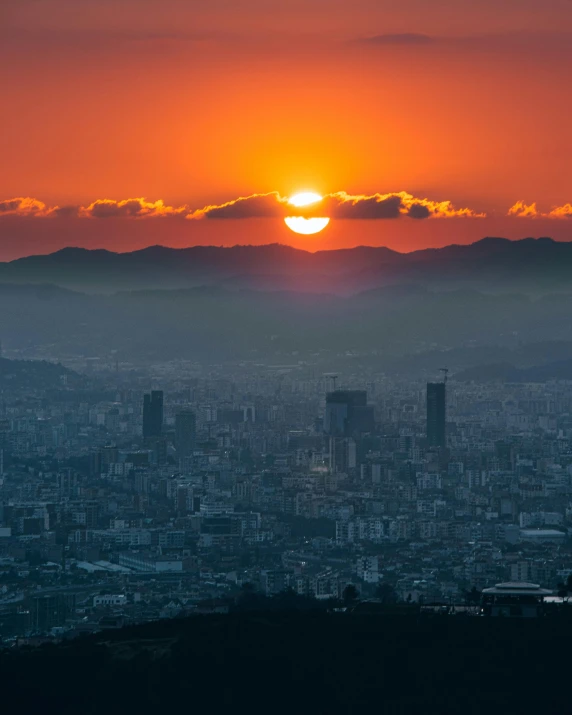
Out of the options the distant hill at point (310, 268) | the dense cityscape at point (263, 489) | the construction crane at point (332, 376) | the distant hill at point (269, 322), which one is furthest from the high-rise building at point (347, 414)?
the distant hill at point (269, 322)

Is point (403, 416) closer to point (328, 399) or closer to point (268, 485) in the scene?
point (328, 399)

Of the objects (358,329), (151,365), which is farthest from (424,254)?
(151,365)

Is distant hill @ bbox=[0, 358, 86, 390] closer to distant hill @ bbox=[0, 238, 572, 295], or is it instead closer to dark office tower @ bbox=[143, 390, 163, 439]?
distant hill @ bbox=[0, 238, 572, 295]

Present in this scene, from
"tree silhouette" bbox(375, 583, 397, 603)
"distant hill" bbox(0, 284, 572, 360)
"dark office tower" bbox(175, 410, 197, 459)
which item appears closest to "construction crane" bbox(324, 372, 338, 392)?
"distant hill" bbox(0, 284, 572, 360)

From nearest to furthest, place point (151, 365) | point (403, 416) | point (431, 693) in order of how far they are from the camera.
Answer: point (431, 693) < point (403, 416) < point (151, 365)

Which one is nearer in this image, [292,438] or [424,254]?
[292,438]

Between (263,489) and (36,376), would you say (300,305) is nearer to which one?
(36,376)
